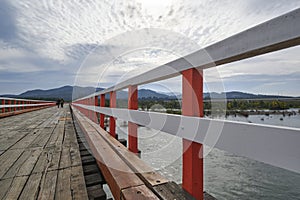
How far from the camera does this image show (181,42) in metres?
1.56

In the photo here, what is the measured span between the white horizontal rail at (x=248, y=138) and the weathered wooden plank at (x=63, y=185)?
26.9 inches

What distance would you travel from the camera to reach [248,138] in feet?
1.88

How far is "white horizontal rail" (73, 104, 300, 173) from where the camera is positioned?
17.8 inches

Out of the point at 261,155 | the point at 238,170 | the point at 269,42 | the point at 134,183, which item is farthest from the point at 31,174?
the point at 238,170

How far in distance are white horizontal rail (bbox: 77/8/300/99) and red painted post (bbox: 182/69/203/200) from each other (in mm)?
68

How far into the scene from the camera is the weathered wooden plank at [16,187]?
0.92m

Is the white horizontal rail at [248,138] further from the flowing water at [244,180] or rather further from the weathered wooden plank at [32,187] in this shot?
the flowing water at [244,180]

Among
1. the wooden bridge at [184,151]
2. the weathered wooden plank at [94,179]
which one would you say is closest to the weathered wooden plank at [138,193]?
the wooden bridge at [184,151]

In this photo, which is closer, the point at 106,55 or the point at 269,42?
the point at 269,42

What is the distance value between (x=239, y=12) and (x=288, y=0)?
0.50m

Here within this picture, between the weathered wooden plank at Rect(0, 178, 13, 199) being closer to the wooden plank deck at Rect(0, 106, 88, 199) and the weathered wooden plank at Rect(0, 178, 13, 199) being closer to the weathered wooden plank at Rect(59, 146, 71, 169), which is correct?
the wooden plank deck at Rect(0, 106, 88, 199)

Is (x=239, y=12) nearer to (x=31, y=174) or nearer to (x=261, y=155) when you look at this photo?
(x=261, y=155)

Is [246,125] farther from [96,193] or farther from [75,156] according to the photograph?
[75,156]

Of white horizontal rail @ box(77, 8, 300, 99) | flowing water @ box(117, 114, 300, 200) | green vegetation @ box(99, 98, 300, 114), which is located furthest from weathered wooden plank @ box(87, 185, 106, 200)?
flowing water @ box(117, 114, 300, 200)
